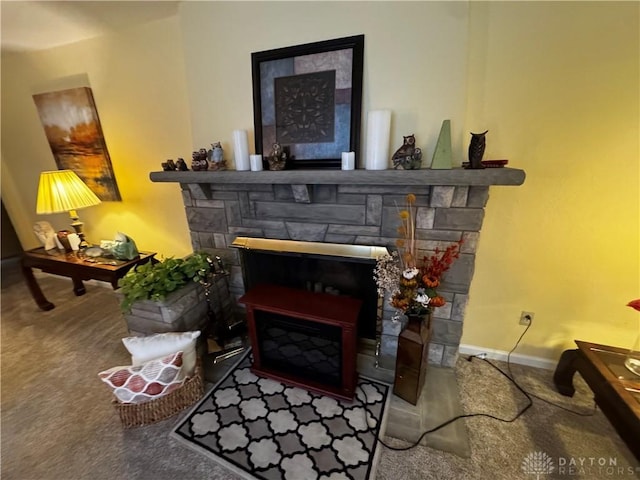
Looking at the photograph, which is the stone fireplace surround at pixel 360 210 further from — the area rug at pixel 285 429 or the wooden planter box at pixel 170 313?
the area rug at pixel 285 429

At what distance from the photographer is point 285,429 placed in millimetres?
1398

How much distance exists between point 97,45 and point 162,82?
2.13 feet

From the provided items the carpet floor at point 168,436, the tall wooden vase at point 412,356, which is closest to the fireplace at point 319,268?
the tall wooden vase at point 412,356

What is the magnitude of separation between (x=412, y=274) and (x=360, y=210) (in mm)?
482

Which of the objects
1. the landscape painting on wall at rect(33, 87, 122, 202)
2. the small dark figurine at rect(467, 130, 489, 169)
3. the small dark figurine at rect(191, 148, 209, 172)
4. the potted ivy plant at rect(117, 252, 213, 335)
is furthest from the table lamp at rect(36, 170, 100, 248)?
the small dark figurine at rect(467, 130, 489, 169)

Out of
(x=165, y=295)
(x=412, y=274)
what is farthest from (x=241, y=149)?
(x=412, y=274)

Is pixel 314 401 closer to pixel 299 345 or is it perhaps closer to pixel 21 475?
A: pixel 299 345

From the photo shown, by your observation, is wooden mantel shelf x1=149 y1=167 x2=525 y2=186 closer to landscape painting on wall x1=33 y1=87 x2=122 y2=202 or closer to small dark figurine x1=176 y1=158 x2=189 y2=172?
small dark figurine x1=176 y1=158 x2=189 y2=172

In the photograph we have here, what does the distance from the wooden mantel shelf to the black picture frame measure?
183 millimetres

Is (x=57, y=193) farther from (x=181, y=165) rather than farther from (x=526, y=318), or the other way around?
(x=526, y=318)

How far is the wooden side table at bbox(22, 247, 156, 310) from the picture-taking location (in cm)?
198

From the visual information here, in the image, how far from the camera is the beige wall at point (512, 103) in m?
1.26

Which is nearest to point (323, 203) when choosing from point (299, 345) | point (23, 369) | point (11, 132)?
point (299, 345)

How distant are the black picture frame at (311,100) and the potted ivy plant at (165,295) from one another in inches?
37.1
